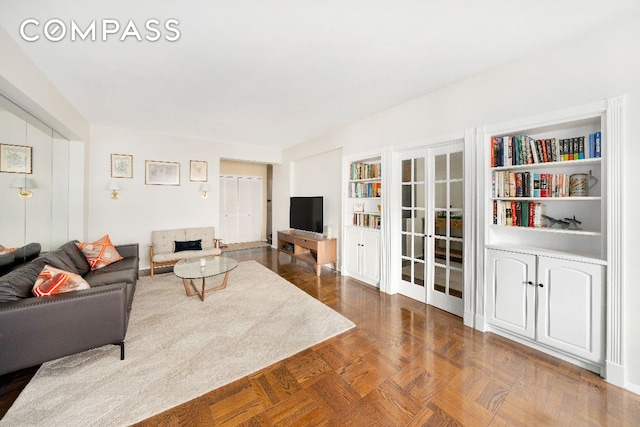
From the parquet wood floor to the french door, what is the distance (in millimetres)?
651

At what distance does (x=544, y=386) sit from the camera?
177 cm

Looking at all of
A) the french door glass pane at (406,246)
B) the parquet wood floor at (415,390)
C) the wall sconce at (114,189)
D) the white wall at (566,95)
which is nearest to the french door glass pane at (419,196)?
the french door glass pane at (406,246)

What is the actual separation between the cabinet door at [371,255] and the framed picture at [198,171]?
3630mm

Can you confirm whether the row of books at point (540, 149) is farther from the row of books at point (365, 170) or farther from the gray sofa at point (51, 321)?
the gray sofa at point (51, 321)

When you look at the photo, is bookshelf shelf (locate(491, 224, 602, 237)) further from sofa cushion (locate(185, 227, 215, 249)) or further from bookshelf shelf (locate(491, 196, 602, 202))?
sofa cushion (locate(185, 227, 215, 249))

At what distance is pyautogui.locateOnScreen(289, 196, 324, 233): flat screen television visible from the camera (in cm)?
478

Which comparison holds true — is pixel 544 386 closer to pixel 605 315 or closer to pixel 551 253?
pixel 605 315

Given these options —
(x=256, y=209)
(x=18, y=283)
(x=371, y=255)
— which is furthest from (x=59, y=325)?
(x=256, y=209)

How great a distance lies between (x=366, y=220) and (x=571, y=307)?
2.47m

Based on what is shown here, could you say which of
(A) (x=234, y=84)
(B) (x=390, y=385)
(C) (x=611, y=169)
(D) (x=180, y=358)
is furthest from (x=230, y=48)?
(C) (x=611, y=169)

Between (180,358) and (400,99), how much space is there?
144 inches

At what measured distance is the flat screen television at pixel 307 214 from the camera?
15.7 feet

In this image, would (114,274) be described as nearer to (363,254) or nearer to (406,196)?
(363,254)

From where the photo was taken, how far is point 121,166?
14.6ft
